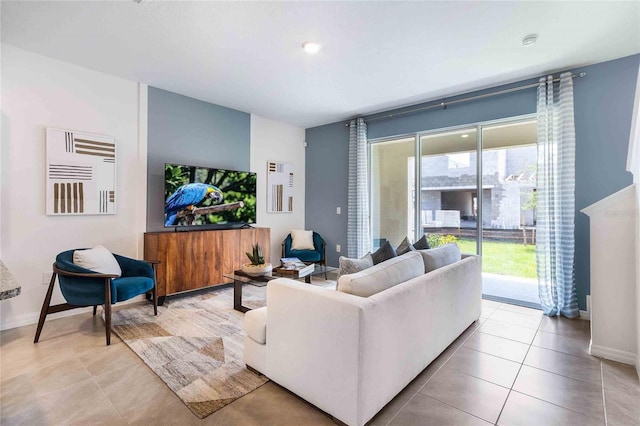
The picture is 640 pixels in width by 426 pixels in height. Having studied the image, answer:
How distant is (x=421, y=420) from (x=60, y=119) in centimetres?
413

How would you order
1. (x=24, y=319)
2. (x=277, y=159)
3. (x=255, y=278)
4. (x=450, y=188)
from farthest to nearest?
1. (x=277, y=159)
2. (x=450, y=188)
3. (x=255, y=278)
4. (x=24, y=319)

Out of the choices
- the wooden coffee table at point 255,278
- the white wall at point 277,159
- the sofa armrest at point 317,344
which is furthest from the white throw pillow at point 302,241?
the sofa armrest at point 317,344

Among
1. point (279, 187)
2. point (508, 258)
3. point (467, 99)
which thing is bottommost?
point (508, 258)

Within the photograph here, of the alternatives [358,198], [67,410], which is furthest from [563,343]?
[67,410]

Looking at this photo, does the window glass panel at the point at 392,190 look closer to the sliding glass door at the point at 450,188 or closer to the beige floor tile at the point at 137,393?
the sliding glass door at the point at 450,188

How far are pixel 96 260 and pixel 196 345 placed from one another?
1.28 m

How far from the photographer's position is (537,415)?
1689 mm

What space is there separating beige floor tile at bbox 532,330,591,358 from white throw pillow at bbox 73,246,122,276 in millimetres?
3893

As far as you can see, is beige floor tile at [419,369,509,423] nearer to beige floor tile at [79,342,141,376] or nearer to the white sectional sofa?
the white sectional sofa

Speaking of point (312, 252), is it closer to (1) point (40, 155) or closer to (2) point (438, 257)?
(2) point (438, 257)

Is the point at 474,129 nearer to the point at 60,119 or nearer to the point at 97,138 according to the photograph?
the point at 97,138

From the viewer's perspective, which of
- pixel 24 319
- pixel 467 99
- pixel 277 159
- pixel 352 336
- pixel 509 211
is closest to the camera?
pixel 352 336

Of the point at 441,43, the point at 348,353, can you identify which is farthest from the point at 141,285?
the point at 441,43

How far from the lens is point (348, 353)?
1490 millimetres
